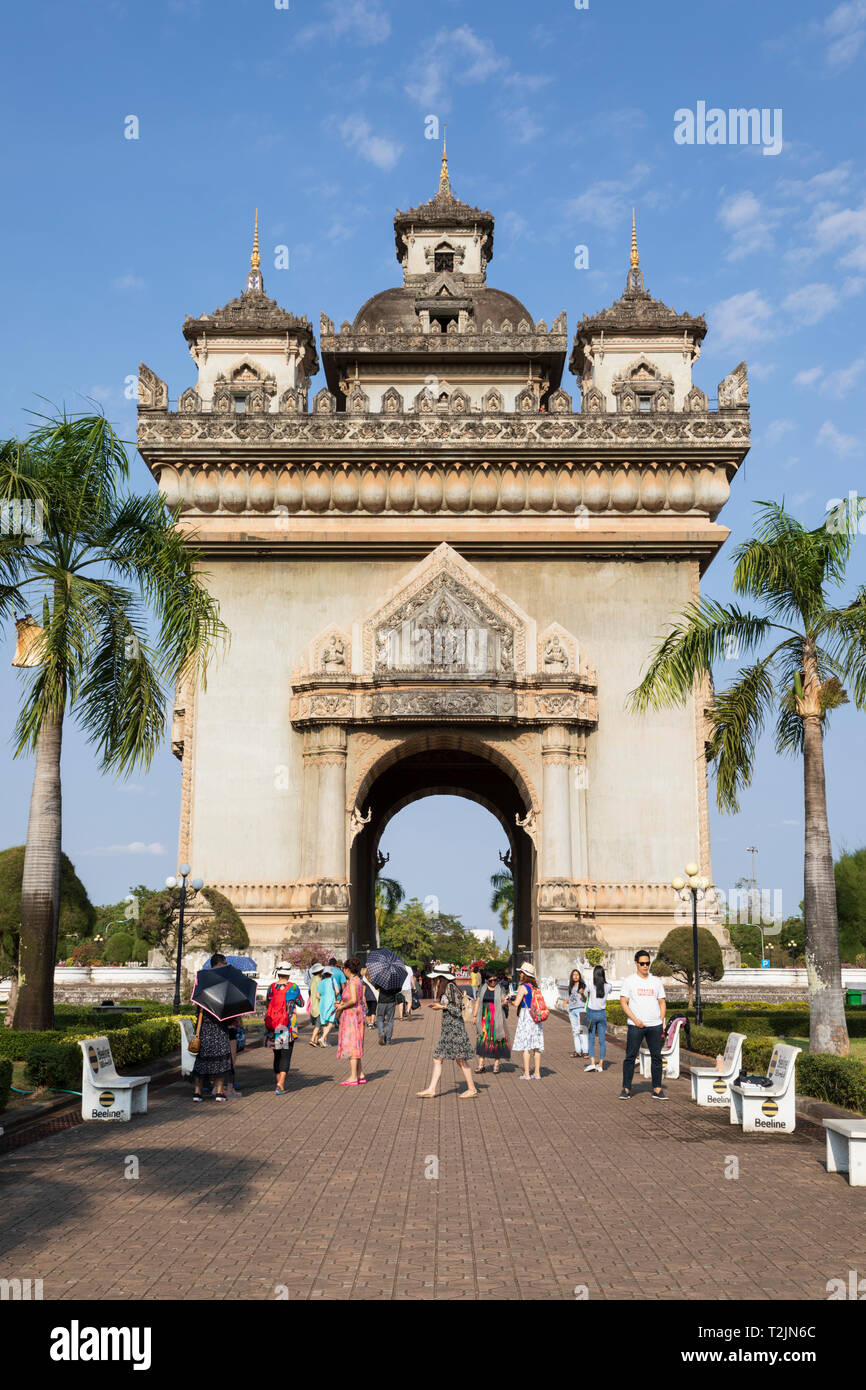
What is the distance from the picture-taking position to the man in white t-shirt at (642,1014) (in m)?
14.9

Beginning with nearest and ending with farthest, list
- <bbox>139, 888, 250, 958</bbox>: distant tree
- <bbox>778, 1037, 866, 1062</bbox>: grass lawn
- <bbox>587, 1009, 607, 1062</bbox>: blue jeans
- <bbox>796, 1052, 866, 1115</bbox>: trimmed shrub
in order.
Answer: <bbox>796, 1052, 866, 1115</bbox>: trimmed shrub, <bbox>587, 1009, 607, 1062</bbox>: blue jeans, <bbox>778, 1037, 866, 1062</bbox>: grass lawn, <bbox>139, 888, 250, 958</bbox>: distant tree

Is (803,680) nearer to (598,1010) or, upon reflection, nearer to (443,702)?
(598,1010)

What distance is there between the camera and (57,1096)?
1412cm

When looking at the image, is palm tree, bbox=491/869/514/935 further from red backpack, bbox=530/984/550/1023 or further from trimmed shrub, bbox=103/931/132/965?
red backpack, bbox=530/984/550/1023

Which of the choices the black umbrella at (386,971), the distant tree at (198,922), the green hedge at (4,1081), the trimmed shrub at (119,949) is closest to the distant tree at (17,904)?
the distant tree at (198,922)

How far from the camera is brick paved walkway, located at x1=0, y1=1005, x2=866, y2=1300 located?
7137 millimetres

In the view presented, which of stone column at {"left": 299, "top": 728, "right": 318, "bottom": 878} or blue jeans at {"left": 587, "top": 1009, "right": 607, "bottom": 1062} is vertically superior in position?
stone column at {"left": 299, "top": 728, "right": 318, "bottom": 878}

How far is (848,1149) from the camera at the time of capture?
33.7 feet

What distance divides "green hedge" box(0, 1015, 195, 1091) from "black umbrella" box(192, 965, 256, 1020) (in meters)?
1.62

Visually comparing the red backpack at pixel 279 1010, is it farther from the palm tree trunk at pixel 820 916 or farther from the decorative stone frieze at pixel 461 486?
the decorative stone frieze at pixel 461 486

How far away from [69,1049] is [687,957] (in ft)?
59.9

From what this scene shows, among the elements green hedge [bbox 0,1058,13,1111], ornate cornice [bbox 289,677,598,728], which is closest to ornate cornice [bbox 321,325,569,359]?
ornate cornice [bbox 289,677,598,728]

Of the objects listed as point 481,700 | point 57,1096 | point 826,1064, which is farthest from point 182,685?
point 826,1064

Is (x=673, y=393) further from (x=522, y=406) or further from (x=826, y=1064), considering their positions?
(x=826, y=1064)
